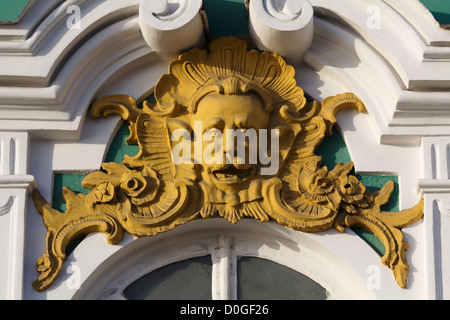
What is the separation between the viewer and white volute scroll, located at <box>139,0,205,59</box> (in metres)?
8.66

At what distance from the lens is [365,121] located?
8852 millimetres

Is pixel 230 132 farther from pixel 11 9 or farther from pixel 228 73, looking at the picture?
pixel 11 9

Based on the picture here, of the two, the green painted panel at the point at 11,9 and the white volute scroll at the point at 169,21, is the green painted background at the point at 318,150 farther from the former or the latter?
the white volute scroll at the point at 169,21

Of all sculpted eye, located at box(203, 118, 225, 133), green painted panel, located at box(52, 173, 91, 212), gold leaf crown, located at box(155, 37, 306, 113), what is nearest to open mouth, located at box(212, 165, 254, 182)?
sculpted eye, located at box(203, 118, 225, 133)

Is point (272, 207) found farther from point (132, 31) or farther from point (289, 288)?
point (132, 31)

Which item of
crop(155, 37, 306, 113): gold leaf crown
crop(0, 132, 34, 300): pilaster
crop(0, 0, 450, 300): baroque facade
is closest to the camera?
crop(0, 132, 34, 300): pilaster

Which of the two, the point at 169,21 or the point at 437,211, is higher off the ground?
the point at 169,21

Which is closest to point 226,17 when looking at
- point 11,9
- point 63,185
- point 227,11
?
point 227,11

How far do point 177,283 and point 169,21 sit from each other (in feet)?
4.71

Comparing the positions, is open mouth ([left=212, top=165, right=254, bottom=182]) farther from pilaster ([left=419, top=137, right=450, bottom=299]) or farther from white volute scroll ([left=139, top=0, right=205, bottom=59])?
pilaster ([left=419, top=137, right=450, bottom=299])

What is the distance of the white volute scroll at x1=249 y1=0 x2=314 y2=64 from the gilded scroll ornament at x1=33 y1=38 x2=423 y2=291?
0.14 m

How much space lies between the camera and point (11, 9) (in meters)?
9.01

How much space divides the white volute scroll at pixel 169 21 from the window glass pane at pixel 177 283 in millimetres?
1229

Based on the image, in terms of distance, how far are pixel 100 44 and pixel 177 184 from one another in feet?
2.95
